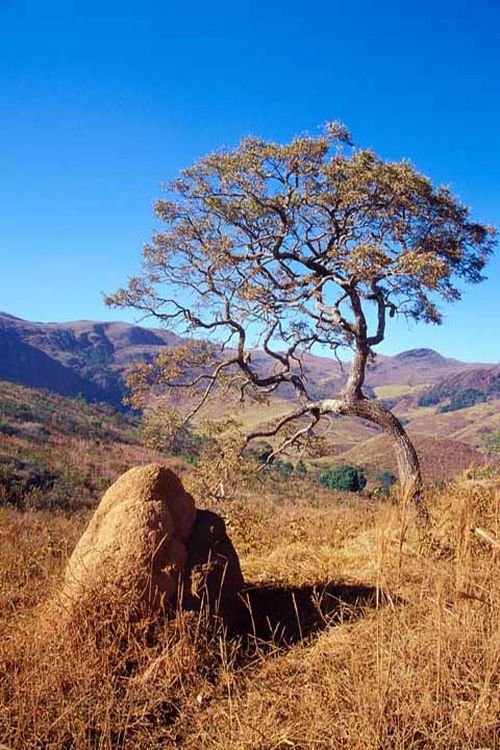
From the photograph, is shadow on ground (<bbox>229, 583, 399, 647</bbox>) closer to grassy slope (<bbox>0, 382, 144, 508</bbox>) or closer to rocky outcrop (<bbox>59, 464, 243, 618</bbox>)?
rocky outcrop (<bbox>59, 464, 243, 618</bbox>)

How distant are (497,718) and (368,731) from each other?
0.73 meters

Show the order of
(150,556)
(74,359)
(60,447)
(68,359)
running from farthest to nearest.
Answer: (74,359), (68,359), (60,447), (150,556)

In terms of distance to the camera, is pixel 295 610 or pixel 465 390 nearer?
pixel 295 610

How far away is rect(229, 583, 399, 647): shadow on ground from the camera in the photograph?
466cm

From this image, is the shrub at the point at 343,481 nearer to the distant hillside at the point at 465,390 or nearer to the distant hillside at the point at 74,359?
the distant hillside at the point at 74,359

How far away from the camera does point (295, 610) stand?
5133 mm

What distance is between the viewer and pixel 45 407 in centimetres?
4269

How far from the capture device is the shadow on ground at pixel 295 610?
466 centimetres

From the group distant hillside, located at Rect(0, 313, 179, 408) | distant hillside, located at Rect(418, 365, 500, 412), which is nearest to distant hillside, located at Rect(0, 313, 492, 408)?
distant hillside, located at Rect(0, 313, 179, 408)

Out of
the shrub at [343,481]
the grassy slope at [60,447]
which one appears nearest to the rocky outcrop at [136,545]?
the grassy slope at [60,447]

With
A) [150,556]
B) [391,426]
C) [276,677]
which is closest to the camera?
[276,677]

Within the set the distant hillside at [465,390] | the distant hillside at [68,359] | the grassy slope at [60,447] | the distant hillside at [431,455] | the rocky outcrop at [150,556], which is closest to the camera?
the rocky outcrop at [150,556]

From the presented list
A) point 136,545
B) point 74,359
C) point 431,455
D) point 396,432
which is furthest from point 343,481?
point 74,359

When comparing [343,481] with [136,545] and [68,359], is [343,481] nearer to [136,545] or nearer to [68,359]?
[136,545]
